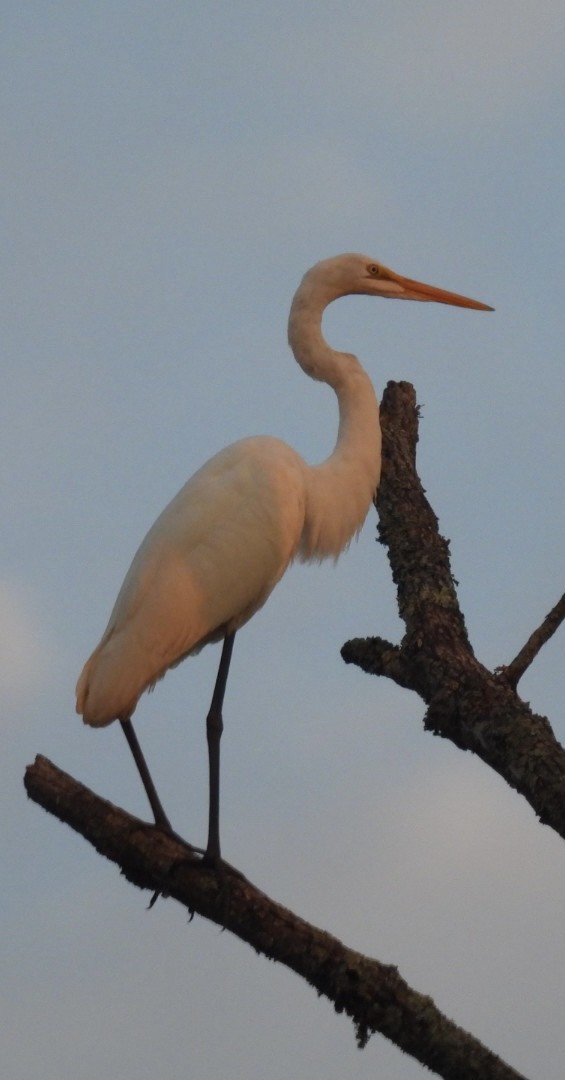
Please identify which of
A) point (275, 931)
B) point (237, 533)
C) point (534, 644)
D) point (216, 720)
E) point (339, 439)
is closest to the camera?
point (275, 931)

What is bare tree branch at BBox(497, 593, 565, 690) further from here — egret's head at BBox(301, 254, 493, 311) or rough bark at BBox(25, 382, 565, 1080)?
egret's head at BBox(301, 254, 493, 311)

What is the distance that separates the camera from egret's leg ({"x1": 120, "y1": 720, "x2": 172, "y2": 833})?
564cm

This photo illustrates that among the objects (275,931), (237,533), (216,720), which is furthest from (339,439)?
(275,931)

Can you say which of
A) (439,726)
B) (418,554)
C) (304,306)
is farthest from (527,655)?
(304,306)

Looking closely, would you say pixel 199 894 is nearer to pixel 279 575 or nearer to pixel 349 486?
pixel 279 575

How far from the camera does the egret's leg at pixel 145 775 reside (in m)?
5.64

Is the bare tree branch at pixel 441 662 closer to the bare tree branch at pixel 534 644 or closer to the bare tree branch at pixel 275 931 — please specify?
the bare tree branch at pixel 534 644

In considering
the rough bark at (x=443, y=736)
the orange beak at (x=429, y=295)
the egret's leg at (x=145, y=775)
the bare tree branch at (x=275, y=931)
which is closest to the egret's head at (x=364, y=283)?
the orange beak at (x=429, y=295)

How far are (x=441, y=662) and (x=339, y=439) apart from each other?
5.29 ft

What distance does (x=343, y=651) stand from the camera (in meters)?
6.06

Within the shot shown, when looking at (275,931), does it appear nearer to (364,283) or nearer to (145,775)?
(145,775)

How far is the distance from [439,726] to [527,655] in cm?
43

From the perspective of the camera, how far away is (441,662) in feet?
18.0

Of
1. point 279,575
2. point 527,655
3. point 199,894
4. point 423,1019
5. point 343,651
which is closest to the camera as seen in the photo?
point 423,1019
